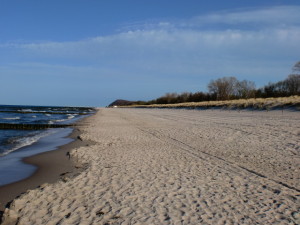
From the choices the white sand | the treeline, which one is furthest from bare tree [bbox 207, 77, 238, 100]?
the white sand

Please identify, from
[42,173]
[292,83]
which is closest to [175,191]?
[42,173]

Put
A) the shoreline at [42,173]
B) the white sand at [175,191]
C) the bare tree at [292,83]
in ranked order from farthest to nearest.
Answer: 1. the bare tree at [292,83]
2. the shoreline at [42,173]
3. the white sand at [175,191]

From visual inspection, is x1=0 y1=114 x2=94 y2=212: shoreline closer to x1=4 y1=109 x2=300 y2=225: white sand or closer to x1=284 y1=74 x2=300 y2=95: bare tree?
x1=4 y1=109 x2=300 y2=225: white sand

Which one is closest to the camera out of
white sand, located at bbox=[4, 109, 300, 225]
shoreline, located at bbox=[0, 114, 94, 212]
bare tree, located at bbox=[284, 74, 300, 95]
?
white sand, located at bbox=[4, 109, 300, 225]

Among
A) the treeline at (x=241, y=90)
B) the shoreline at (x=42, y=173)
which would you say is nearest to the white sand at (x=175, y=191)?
the shoreline at (x=42, y=173)

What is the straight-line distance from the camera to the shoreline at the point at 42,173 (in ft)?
16.3

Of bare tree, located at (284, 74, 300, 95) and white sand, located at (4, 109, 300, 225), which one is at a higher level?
bare tree, located at (284, 74, 300, 95)

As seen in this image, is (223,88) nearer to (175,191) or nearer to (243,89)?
(243,89)

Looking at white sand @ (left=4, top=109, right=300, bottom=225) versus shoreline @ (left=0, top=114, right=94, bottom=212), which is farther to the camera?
shoreline @ (left=0, top=114, right=94, bottom=212)

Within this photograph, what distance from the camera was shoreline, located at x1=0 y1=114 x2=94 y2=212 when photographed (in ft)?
16.3

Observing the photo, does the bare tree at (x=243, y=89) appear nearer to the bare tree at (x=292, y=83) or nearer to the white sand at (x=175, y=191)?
the bare tree at (x=292, y=83)

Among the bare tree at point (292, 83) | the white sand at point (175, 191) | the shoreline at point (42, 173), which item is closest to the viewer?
the white sand at point (175, 191)

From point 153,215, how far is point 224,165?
10.7 feet

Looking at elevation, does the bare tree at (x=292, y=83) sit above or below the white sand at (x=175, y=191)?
above
